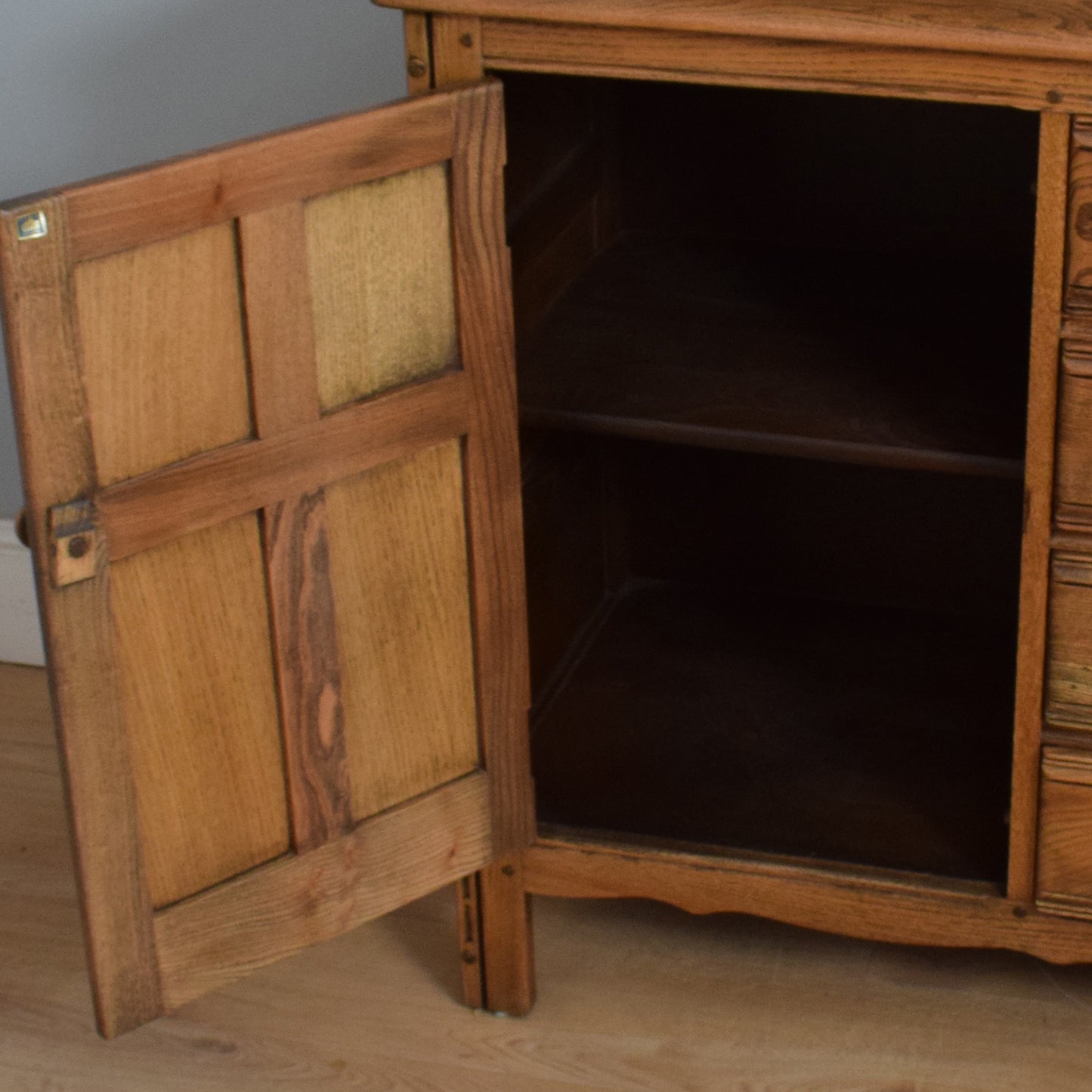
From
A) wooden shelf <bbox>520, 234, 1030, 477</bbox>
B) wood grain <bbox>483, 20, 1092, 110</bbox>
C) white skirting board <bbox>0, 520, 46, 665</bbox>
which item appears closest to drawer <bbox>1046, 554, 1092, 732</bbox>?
wooden shelf <bbox>520, 234, 1030, 477</bbox>

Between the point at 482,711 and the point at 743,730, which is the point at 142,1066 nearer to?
the point at 482,711

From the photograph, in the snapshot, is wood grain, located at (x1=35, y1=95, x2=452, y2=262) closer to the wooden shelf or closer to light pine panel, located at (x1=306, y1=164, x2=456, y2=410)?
light pine panel, located at (x1=306, y1=164, x2=456, y2=410)

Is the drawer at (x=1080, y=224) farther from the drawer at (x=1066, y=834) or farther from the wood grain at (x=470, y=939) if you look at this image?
the wood grain at (x=470, y=939)

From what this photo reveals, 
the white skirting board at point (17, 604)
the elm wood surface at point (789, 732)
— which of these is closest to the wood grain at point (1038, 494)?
the elm wood surface at point (789, 732)

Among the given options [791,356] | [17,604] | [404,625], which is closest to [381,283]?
[404,625]

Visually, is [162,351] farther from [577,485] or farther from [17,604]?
[17,604]

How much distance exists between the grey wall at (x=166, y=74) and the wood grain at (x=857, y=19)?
82cm

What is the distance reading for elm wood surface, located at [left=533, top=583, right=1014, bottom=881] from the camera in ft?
7.25

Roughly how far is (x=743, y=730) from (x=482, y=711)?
494 mm

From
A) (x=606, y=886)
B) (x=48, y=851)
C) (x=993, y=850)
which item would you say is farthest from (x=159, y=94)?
(x=993, y=850)

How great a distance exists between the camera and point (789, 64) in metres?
1.78

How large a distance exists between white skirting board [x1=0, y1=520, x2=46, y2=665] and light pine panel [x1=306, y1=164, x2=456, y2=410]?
1366 millimetres

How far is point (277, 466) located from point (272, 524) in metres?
0.06

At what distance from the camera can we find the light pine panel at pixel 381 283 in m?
1.74
